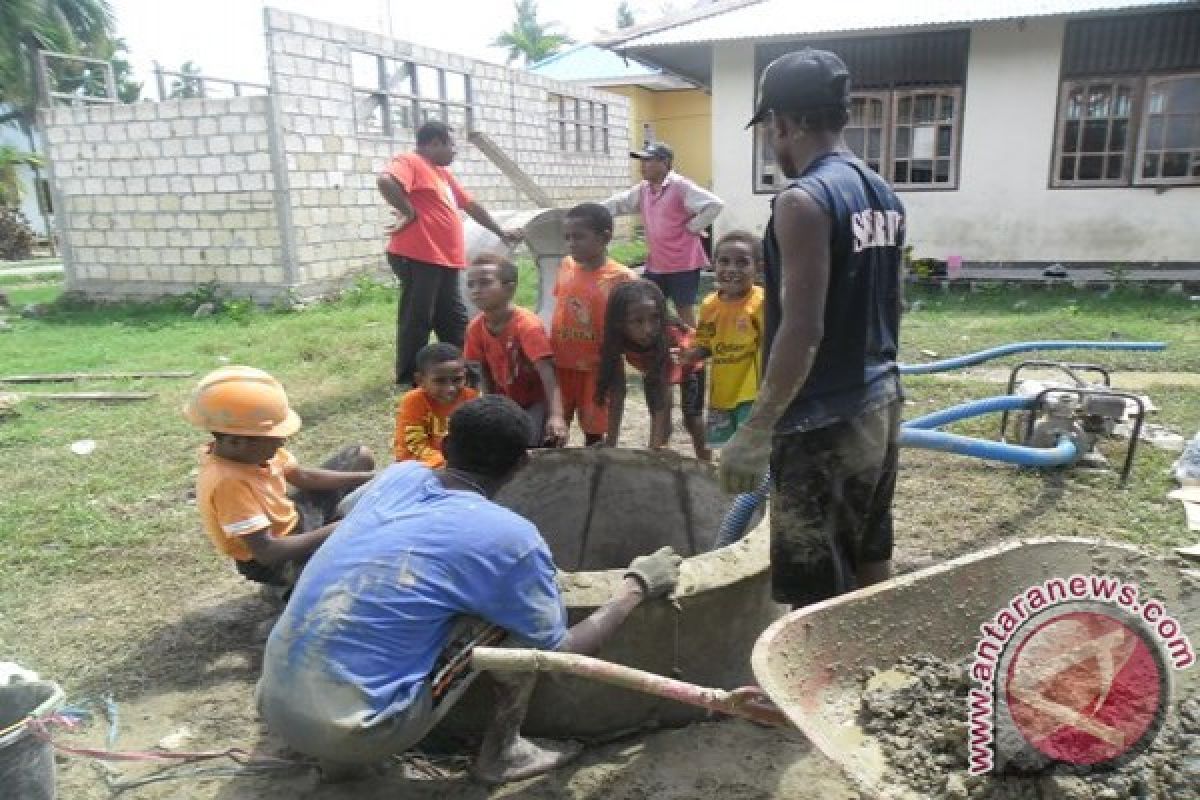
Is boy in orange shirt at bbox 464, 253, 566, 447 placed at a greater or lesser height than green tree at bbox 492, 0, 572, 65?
lesser

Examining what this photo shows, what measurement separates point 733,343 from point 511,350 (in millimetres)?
980

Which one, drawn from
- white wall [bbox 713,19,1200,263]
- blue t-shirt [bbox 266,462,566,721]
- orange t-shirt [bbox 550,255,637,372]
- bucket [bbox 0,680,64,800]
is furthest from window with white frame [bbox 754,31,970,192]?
bucket [bbox 0,680,64,800]

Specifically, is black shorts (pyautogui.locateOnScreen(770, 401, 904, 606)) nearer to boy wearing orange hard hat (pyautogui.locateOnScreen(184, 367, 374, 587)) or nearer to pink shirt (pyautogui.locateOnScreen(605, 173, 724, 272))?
boy wearing orange hard hat (pyautogui.locateOnScreen(184, 367, 374, 587))

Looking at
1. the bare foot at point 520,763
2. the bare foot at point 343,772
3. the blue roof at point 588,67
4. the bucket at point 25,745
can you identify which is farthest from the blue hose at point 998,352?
the blue roof at point 588,67

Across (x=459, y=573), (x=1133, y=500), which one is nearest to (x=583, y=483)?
(x=459, y=573)

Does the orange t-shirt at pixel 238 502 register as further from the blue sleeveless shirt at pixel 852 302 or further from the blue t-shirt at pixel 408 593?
the blue sleeveless shirt at pixel 852 302

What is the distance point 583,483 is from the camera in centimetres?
360

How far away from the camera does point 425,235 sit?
5.88 m

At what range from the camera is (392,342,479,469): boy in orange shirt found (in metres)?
3.49

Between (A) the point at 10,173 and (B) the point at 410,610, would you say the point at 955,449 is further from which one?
(A) the point at 10,173

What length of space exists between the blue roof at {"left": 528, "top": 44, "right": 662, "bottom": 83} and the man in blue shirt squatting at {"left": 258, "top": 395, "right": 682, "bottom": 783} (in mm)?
20528

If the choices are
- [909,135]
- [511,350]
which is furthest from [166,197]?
[909,135]

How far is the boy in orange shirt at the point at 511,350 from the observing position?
147 inches

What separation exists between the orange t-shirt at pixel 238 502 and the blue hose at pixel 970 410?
2633 millimetres
